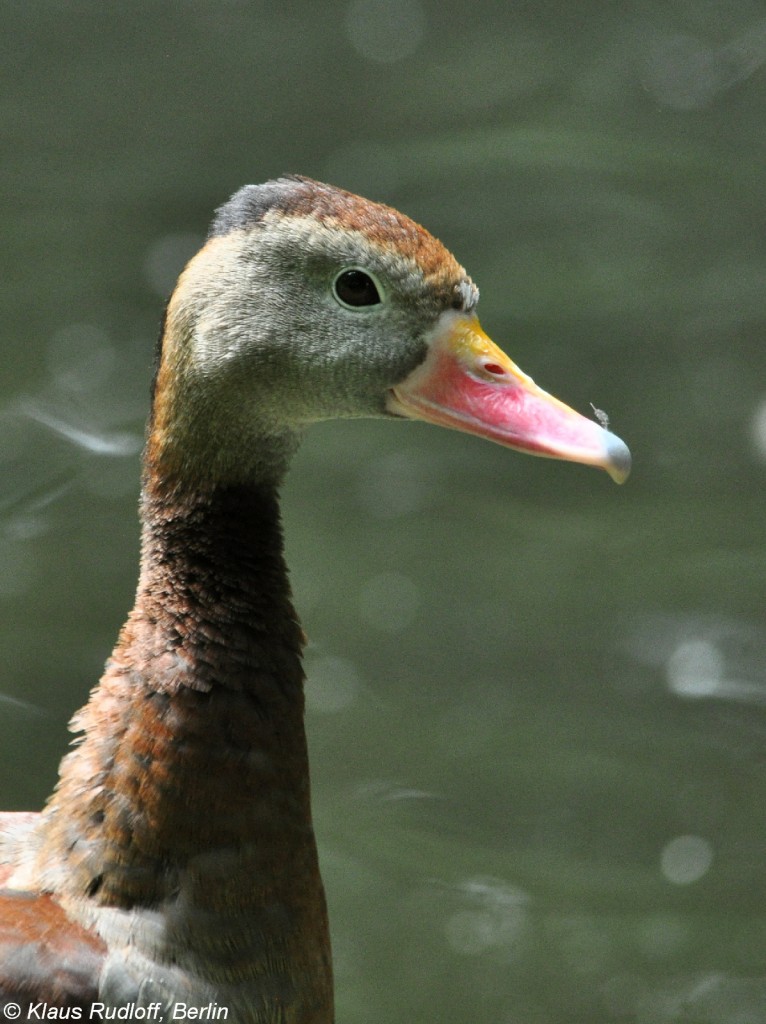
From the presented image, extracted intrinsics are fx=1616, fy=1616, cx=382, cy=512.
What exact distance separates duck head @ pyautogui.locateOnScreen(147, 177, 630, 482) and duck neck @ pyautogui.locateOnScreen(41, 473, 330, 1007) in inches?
5.4

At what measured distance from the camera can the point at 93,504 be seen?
484 cm

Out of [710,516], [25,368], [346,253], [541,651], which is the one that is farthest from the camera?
[25,368]

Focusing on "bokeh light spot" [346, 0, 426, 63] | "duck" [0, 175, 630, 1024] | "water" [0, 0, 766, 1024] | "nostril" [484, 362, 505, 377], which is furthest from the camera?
"bokeh light spot" [346, 0, 426, 63]

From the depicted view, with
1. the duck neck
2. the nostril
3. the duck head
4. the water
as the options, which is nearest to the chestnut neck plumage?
the duck neck

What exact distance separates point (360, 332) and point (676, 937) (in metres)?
1.86

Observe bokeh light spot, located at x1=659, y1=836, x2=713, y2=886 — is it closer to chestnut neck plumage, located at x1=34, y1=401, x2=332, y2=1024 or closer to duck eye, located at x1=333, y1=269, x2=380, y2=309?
chestnut neck plumage, located at x1=34, y1=401, x2=332, y2=1024

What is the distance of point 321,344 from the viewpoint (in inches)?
107

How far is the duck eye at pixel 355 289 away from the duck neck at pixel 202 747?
1.24 ft

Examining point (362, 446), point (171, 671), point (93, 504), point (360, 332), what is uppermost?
point (362, 446)

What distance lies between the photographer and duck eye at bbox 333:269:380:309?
268cm

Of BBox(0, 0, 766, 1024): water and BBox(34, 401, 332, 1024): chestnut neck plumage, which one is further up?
BBox(0, 0, 766, 1024): water

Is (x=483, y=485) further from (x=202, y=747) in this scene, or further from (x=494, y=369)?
(x=202, y=747)

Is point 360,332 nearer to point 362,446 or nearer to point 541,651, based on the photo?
point 541,651

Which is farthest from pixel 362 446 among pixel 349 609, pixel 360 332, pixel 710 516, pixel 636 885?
pixel 360 332
